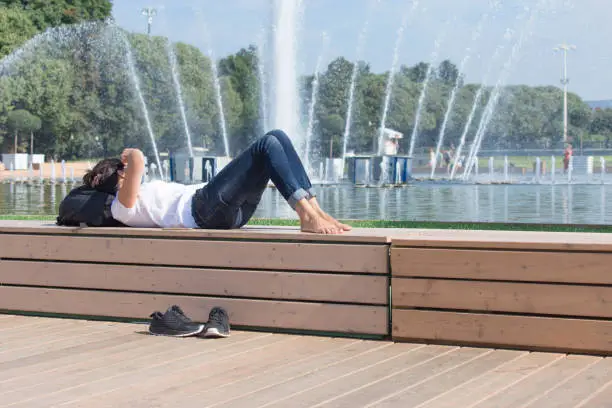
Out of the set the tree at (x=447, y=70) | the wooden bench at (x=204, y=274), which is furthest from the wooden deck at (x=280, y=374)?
the tree at (x=447, y=70)

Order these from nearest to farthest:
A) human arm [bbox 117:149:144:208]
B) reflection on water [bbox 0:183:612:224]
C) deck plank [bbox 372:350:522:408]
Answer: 1. deck plank [bbox 372:350:522:408]
2. human arm [bbox 117:149:144:208]
3. reflection on water [bbox 0:183:612:224]

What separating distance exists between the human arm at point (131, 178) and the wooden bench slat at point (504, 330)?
1460 millimetres

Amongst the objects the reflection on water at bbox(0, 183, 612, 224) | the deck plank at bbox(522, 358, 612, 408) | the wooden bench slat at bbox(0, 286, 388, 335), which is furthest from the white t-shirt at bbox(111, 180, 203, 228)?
the reflection on water at bbox(0, 183, 612, 224)

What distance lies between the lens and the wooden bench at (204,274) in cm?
441

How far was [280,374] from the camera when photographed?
3.77 meters

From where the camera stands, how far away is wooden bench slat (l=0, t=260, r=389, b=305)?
4.41 metres

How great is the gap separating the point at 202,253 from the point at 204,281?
0.46ft

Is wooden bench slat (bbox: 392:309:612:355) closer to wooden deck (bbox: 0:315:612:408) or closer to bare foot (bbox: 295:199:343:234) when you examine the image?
wooden deck (bbox: 0:315:612:408)

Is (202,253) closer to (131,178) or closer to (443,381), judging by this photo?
(131,178)

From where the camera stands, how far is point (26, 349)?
4352 millimetres

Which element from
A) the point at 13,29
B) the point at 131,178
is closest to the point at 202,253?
the point at 131,178

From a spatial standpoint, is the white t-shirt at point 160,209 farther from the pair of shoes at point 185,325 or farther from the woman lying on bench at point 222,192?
the pair of shoes at point 185,325

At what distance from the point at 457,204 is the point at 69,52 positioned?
39506mm

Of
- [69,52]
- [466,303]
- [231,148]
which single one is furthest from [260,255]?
[231,148]
